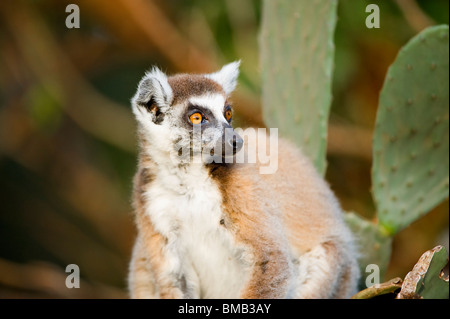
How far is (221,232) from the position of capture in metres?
2.97

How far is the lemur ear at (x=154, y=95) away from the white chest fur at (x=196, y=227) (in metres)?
0.31

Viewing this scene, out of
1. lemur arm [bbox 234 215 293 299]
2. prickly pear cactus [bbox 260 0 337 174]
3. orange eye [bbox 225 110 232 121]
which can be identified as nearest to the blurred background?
prickly pear cactus [bbox 260 0 337 174]

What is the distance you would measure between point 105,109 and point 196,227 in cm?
376

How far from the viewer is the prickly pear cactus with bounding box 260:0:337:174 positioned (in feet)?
11.4

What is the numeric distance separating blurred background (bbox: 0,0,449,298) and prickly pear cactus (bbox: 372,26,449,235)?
2099 millimetres

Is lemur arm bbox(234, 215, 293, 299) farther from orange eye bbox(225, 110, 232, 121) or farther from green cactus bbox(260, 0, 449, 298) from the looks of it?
green cactus bbox(260, 0, 449, 298)

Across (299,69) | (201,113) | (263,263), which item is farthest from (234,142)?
(299,69)

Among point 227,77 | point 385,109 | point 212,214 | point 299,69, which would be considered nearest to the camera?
point 212,214

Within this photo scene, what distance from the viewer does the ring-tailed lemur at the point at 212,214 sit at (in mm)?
2947

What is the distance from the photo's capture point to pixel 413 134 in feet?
11.5

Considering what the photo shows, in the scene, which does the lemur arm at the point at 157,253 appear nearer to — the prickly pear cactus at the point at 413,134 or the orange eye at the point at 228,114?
the orange eye at the point at 228,114

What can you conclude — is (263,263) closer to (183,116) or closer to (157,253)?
(157,253)

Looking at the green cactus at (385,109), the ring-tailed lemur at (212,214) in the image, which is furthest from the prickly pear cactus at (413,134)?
the ring-tailed lemur at (212,214)

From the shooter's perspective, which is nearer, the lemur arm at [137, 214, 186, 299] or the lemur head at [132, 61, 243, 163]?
the lemur head at [132, 61, 243, 163]
